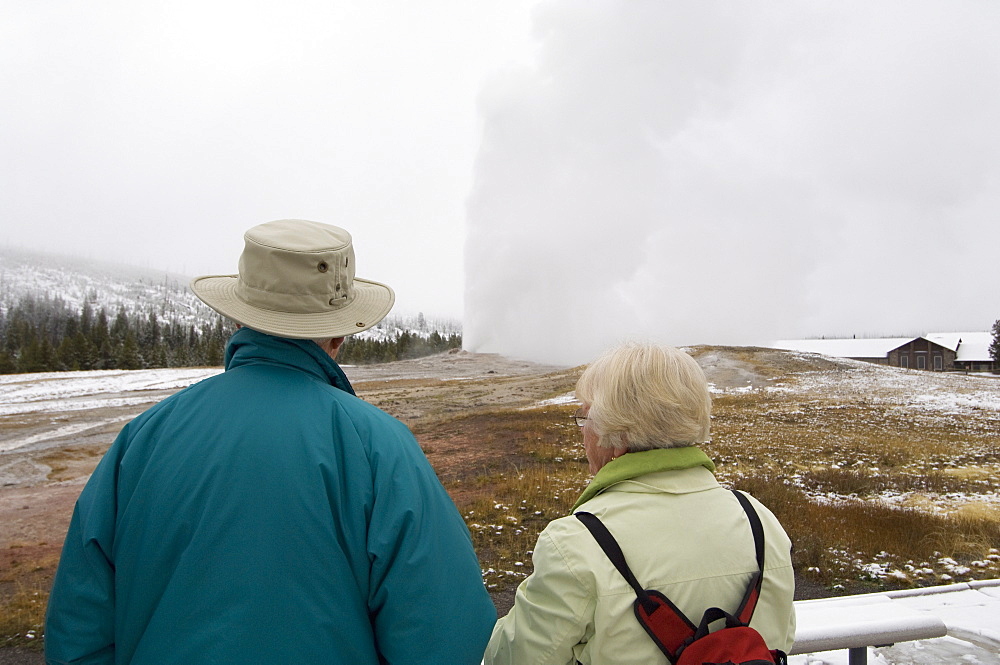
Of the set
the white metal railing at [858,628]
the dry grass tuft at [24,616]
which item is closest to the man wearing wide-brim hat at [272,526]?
the white metal railing at [858,628]

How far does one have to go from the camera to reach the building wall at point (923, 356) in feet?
174

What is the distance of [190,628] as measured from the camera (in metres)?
1.43

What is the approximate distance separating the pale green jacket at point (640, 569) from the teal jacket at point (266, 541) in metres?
0.19

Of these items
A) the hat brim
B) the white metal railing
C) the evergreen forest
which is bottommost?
the evergreen forest

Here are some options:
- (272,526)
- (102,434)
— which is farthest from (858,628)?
(102,434)

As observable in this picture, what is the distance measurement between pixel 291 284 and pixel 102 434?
1829 cm

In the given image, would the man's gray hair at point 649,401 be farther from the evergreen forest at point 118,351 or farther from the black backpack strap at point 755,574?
the evergreen forest at point 118,351

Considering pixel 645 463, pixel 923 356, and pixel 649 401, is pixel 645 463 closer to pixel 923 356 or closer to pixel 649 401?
pixel 649 401

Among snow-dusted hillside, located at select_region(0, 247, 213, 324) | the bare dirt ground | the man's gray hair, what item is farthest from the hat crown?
snow-dusted hillside, located at select_region(0, 247, 213, 324)

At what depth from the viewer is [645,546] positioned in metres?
1.55

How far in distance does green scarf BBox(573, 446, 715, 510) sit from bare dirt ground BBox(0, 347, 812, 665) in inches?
189

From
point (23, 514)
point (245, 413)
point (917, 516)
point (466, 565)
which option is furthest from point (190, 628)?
point (23, 514)

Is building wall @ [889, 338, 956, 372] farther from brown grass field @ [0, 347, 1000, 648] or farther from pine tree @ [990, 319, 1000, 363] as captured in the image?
brown grass field @ [0, 347, 1000, 648]

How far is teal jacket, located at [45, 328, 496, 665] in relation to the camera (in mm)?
1423
